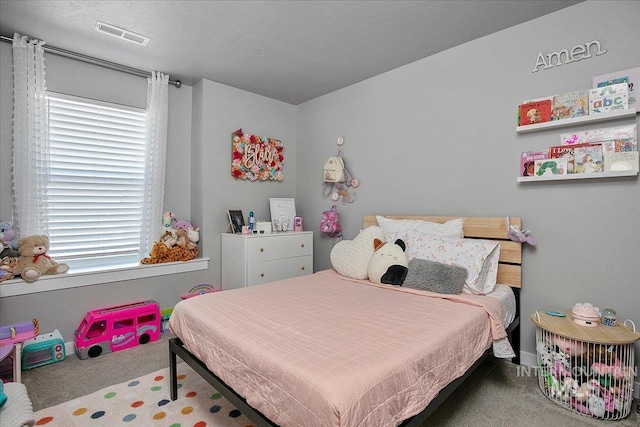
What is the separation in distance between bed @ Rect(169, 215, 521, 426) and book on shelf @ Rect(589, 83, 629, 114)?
2.79 feet

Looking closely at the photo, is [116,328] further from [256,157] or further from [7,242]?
[256,157]

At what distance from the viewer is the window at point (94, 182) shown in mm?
2783

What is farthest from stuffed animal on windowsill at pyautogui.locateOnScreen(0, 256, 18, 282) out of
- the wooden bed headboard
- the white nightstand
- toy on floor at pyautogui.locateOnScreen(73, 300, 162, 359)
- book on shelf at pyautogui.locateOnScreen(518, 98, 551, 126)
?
book on shelf at pyautogui.locateOnScreen(518, 98, 551, 126)

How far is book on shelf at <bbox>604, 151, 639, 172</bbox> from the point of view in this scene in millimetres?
1901

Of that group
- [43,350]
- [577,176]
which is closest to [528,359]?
[577,176]

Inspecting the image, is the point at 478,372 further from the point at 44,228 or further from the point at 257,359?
the point at 44,228

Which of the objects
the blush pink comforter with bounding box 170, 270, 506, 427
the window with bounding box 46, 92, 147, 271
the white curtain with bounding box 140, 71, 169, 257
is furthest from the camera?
the white curtain with bounding box 140, 71, 169, 257

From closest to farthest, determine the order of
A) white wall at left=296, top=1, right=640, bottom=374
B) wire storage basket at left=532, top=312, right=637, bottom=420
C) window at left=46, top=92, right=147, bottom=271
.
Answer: wire storage basket at left=532, top=312, right=637, bottom=420
white wall at left=296, top=1, right=640, bottom=374
window at left=46, top=92, right=147, bottom=271

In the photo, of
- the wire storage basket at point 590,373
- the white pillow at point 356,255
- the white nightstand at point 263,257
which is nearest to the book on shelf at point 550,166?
the wire storage basket at point 590,373

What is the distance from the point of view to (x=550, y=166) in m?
2.20

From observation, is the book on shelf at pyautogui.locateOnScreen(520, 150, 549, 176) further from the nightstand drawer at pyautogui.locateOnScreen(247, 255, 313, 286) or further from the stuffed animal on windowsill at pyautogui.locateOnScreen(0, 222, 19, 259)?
the stuffed animal on windowsill at pyautogui.locateOnScreen(0, 222, 19, 259)

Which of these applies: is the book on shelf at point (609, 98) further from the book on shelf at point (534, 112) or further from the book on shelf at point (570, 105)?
the book on shelf at point (534, 112)

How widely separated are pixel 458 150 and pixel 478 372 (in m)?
1.71

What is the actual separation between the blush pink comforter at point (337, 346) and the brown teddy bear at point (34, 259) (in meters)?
1.35
